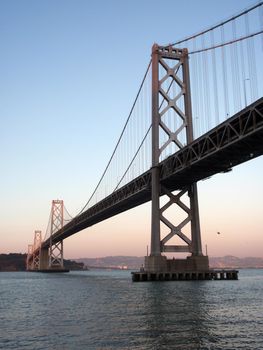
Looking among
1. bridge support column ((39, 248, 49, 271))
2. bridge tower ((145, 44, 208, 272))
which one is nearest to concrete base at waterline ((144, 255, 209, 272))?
bridge tower ((145, 44, 208, 272))

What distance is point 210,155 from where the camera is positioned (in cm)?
4109

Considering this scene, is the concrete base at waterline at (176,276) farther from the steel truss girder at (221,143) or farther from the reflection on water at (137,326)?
the reflection on water at (137,326)

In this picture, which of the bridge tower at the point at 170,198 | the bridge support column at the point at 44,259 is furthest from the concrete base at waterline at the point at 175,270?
the bridge support column at the point at 44,259

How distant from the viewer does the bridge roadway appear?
3619 cm

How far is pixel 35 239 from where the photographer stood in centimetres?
18862

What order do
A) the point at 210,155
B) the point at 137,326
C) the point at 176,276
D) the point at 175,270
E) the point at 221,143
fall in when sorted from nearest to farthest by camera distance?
1. the point at 137,326
2. the point at 221,143
3. the point at 210,155
4. the point at 176,276
5. the point at 175,270

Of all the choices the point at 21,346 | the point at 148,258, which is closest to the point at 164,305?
the point at 21,346

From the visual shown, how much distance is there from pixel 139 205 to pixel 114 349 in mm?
49645

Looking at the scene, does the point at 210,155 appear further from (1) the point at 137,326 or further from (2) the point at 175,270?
(1) the point at 137,326

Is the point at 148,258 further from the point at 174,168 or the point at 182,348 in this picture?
the point at 182,348

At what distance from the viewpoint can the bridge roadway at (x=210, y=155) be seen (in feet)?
119

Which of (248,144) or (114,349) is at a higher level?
(248,144)

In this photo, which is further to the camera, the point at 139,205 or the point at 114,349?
the point at 139,205

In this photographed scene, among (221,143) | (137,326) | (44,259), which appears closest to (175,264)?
(221,143)
